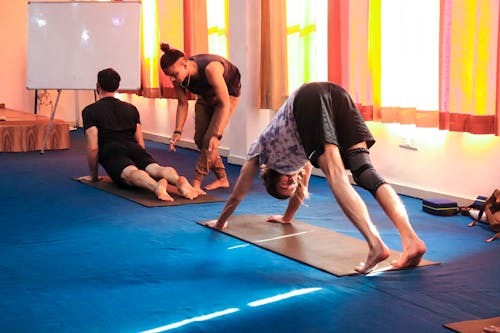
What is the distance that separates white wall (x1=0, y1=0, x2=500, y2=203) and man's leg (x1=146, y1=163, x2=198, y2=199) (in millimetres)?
1440

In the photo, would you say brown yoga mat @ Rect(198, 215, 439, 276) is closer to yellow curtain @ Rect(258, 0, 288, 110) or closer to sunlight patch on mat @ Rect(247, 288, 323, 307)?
sunlight patch on mat @ Rect(247, 288, 323, 307)

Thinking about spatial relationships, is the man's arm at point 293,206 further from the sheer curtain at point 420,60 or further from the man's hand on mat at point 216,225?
the sheer curtain at point 420,60

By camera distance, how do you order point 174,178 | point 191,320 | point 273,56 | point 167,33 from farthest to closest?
point 167,33 < point 273,56 < point 174,178 < point 191,320

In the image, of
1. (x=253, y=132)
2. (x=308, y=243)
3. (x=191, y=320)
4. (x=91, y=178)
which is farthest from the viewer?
(x=253, y=132)

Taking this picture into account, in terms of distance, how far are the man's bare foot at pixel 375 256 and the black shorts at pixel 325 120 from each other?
44 centimetres

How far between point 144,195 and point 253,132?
1.80 m

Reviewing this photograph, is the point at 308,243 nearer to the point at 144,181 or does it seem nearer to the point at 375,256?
the point at 375,256

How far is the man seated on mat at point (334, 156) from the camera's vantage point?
116 inches

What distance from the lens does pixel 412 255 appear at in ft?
9.83

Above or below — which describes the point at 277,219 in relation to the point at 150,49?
below

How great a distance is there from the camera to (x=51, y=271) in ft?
10.1

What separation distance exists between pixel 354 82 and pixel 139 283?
9.47 feet

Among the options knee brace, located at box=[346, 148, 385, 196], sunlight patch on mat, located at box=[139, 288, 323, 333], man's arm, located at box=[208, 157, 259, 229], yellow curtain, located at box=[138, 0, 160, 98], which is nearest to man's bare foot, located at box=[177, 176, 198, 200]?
man's arm, located at box=[208, 157, 259, 229]

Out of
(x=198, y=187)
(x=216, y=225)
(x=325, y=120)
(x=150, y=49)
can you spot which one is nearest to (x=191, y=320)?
(x=325, y=120)
